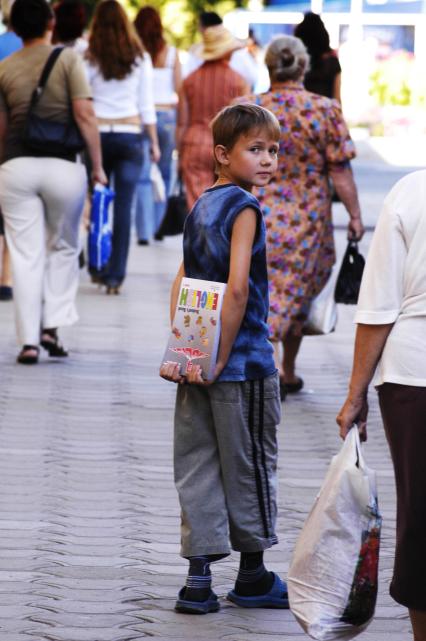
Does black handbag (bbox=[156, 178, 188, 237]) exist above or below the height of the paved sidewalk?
below

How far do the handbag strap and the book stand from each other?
4.20 meters

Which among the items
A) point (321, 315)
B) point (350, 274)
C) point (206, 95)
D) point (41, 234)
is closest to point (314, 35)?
point (206, 95)

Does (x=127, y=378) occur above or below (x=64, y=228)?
below

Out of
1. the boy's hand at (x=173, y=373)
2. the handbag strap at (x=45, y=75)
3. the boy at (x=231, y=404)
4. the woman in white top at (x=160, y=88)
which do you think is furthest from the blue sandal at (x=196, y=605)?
the woman in white top at (x=160, y=88)

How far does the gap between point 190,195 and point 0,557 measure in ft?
22.4

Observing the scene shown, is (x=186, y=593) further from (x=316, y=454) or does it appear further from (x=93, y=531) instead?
(x=316, y=454)

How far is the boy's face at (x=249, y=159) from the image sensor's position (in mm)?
4513

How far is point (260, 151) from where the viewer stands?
4.53m

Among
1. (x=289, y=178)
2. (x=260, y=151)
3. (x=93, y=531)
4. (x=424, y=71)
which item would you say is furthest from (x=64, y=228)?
(x=424, y=71)

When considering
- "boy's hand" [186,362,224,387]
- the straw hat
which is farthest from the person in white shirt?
"boy's hand" [186,362,224,387]

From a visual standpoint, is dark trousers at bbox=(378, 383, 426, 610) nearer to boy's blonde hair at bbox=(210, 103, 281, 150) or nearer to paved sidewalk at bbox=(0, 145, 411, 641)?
paved sidewalk at bbox=(0, 145, 411, 641)

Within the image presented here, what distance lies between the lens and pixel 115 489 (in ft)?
20.0

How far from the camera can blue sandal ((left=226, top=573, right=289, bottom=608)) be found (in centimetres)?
464

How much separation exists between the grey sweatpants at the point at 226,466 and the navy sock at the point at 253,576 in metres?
0.06
